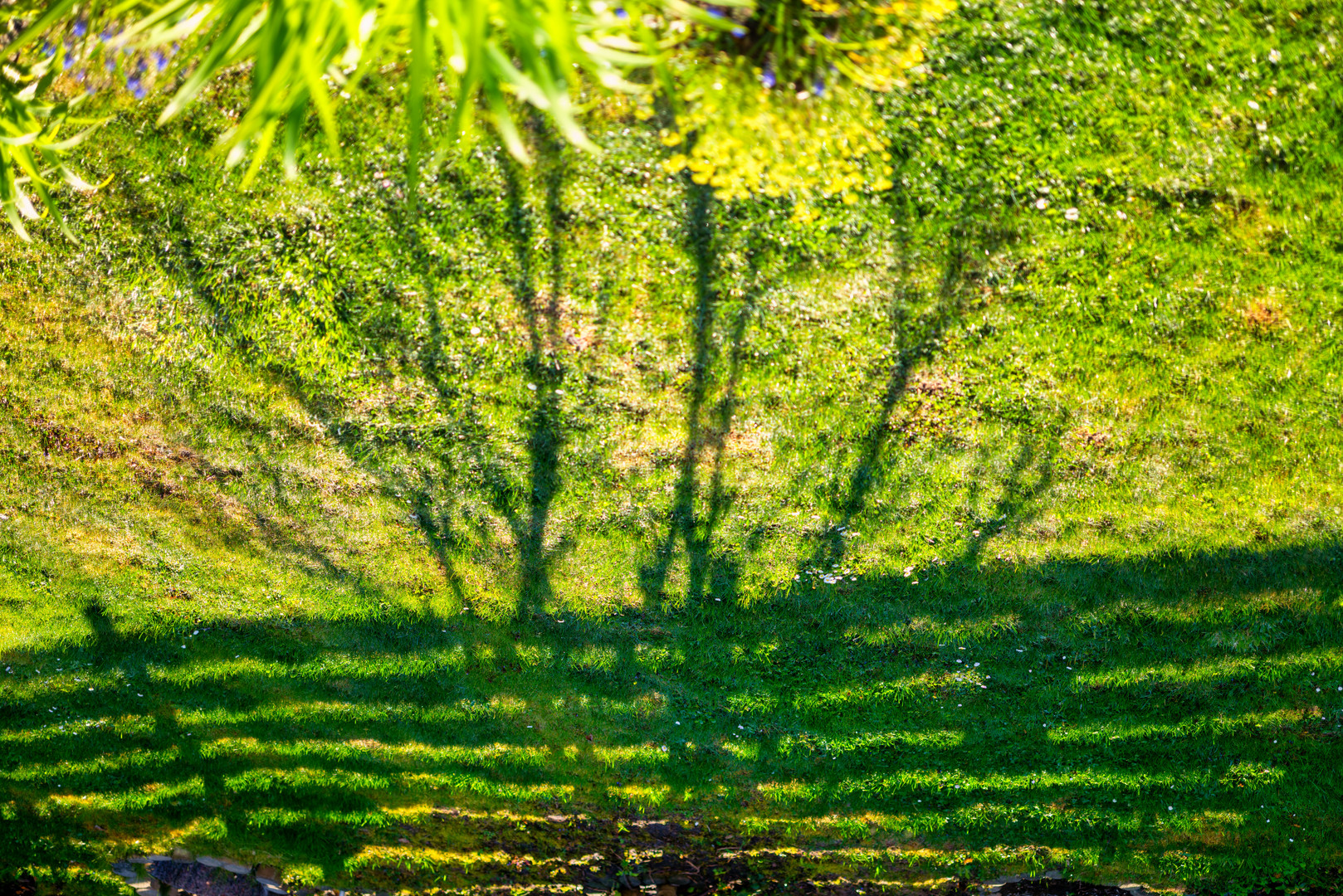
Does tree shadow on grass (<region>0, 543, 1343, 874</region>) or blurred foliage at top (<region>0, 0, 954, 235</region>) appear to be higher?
blurred foliage at top (<region>0, 0, 954, 235</region>)

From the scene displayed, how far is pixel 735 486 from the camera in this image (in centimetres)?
613

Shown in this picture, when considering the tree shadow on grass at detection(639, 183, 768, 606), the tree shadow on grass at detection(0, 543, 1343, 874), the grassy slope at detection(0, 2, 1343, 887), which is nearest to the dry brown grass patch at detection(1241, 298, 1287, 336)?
the grassy slope at detection(0, 2, 1343, 887)

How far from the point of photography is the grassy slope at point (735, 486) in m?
5.73

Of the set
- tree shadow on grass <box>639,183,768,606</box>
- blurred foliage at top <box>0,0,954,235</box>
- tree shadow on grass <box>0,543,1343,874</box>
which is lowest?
tree shadow on grass <box>0,543,1343,874</box>

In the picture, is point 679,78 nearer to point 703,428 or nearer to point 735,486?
point 703,428

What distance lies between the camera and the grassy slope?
5727 millimetres

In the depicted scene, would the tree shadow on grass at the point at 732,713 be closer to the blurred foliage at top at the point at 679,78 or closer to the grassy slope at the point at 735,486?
the grassy slope at the point at 735,486

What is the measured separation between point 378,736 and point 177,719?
1695 mm

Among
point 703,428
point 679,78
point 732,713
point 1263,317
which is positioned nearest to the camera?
point 679,78

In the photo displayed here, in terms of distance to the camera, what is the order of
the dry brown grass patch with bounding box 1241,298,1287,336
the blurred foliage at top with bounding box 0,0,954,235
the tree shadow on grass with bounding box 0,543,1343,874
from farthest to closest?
the tree shadow on grass with bounding box 0,543,1343,874
the dry brown grass patch with bounding box 1241,298,1287,336
the blurred foliage at top with bounding box 0,0,954,235

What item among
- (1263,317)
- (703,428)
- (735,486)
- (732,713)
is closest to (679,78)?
(703,428)

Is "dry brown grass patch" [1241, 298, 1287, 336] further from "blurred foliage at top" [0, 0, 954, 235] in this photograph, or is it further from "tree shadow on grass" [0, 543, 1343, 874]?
"blurred foliage at top" [0, 0, 954, 235]

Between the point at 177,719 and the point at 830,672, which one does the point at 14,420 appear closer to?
the point at 177,719

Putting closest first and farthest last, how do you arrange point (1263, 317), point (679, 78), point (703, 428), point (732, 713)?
point (679, 78), point (1263, 317), point (703, 428), point (732, 713)
